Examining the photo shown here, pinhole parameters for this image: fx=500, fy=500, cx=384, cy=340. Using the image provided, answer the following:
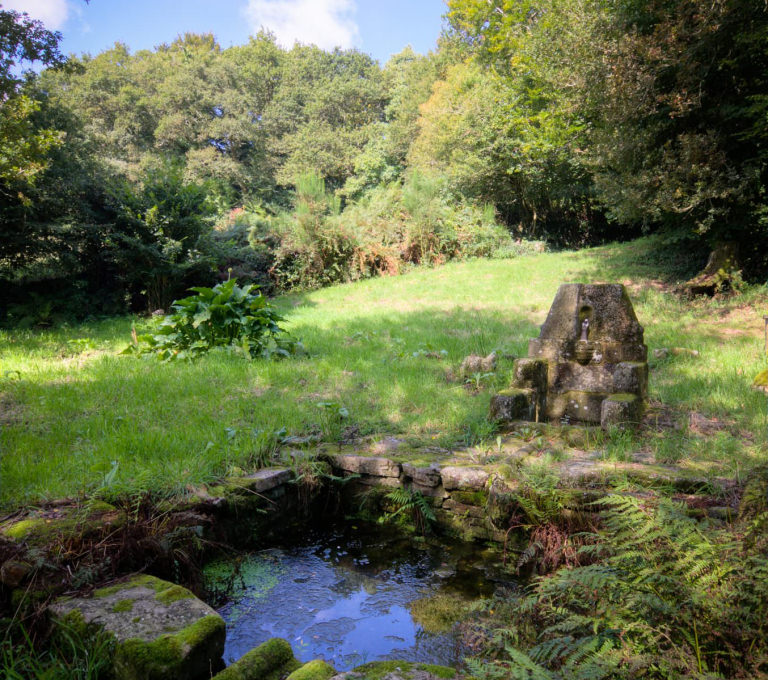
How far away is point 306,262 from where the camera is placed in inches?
637

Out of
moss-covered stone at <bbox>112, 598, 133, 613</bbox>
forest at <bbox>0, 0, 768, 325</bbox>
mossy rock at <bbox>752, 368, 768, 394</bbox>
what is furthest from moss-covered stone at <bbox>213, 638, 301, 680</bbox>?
forest at <bbox>0, 0, 768, 325</bbox>

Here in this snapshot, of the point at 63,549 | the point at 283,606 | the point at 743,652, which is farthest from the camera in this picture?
the point at 283,606

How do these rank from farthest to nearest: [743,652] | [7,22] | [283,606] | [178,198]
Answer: [178,198], [7,22], [283,606], [743,652]

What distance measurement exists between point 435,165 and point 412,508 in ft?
81.1

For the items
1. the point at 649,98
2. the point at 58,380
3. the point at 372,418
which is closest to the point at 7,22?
the point at 58,380

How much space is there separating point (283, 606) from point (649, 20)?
11.5 metres

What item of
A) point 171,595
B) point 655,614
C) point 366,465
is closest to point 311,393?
point 366,465

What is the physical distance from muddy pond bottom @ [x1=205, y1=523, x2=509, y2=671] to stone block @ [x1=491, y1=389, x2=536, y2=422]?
1.49 m

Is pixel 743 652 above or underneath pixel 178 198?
underneath

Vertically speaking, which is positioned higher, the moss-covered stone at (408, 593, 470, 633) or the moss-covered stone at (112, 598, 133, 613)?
the moss-covered stone at (112, 598, 133, 613)

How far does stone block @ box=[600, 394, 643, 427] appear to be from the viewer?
14.8 feet

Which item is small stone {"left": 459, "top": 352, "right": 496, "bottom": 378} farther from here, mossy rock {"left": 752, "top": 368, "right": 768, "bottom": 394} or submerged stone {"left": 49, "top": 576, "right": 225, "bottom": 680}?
submerged stone {"left": 49, "top": 576, "right": 225, "bottom": 680}

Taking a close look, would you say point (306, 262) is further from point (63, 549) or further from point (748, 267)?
point (63, 549)

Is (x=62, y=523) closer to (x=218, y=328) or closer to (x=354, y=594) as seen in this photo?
(x=354, y=594)
